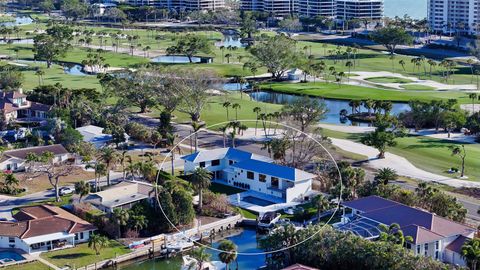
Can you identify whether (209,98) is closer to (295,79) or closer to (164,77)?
(164,77)

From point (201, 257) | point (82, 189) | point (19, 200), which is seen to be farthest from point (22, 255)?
point (201, 257)

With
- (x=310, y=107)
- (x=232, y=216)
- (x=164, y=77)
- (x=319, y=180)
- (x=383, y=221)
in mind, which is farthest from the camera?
(x=164, y=77)

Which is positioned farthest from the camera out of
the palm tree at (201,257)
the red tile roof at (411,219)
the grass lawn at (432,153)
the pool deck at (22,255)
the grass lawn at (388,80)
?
the grass lawn at (388,80)

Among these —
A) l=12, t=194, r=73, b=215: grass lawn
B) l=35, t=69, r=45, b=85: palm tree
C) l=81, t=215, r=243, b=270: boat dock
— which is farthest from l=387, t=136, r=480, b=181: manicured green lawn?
l=35, t=69, r=45, b=85: palm tree

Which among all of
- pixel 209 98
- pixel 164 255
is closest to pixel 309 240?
pixel 164 255

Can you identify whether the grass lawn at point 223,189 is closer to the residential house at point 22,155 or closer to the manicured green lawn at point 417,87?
the residential house at point 22,155

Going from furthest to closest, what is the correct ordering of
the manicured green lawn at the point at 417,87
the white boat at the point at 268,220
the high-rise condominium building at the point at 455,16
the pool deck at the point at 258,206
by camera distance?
the high-rise condominium building at the point at 455,16
the manicured green lawn at the point at 417,87
the pool deck at the point at 258,206
the white boat at the point at 268,220

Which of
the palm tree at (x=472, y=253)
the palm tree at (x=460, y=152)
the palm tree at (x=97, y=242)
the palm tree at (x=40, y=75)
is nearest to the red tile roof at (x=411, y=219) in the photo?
the palm tree at (x=472, y=253)
